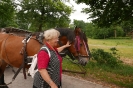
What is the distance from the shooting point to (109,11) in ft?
31.4

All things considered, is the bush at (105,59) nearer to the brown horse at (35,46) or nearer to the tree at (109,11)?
the tree at (109,11)

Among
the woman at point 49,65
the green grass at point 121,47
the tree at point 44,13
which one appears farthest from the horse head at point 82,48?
the tree at point 44,13

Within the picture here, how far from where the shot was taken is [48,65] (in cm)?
277

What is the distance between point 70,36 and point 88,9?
6.87m

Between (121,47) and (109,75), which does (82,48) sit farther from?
(121,47)

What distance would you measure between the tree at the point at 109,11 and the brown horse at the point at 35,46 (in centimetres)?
552

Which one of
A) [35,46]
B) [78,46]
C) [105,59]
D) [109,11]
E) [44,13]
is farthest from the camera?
[44,13]

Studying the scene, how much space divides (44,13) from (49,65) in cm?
3167

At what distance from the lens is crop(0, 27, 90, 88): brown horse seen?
4258 millimetres

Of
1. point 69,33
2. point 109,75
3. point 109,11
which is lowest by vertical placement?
point 109,75

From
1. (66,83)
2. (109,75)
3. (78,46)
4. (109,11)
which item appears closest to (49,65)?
(78,46)

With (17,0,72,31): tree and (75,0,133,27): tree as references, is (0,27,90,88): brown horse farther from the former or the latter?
(17,0,72,31): tree

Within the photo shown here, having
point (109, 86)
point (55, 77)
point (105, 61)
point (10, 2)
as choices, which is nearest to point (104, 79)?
point (109, 86)

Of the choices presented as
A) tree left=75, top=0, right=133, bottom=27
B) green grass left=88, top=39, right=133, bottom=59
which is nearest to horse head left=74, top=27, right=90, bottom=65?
tree left=75, top=0, right=133, bottom=27
